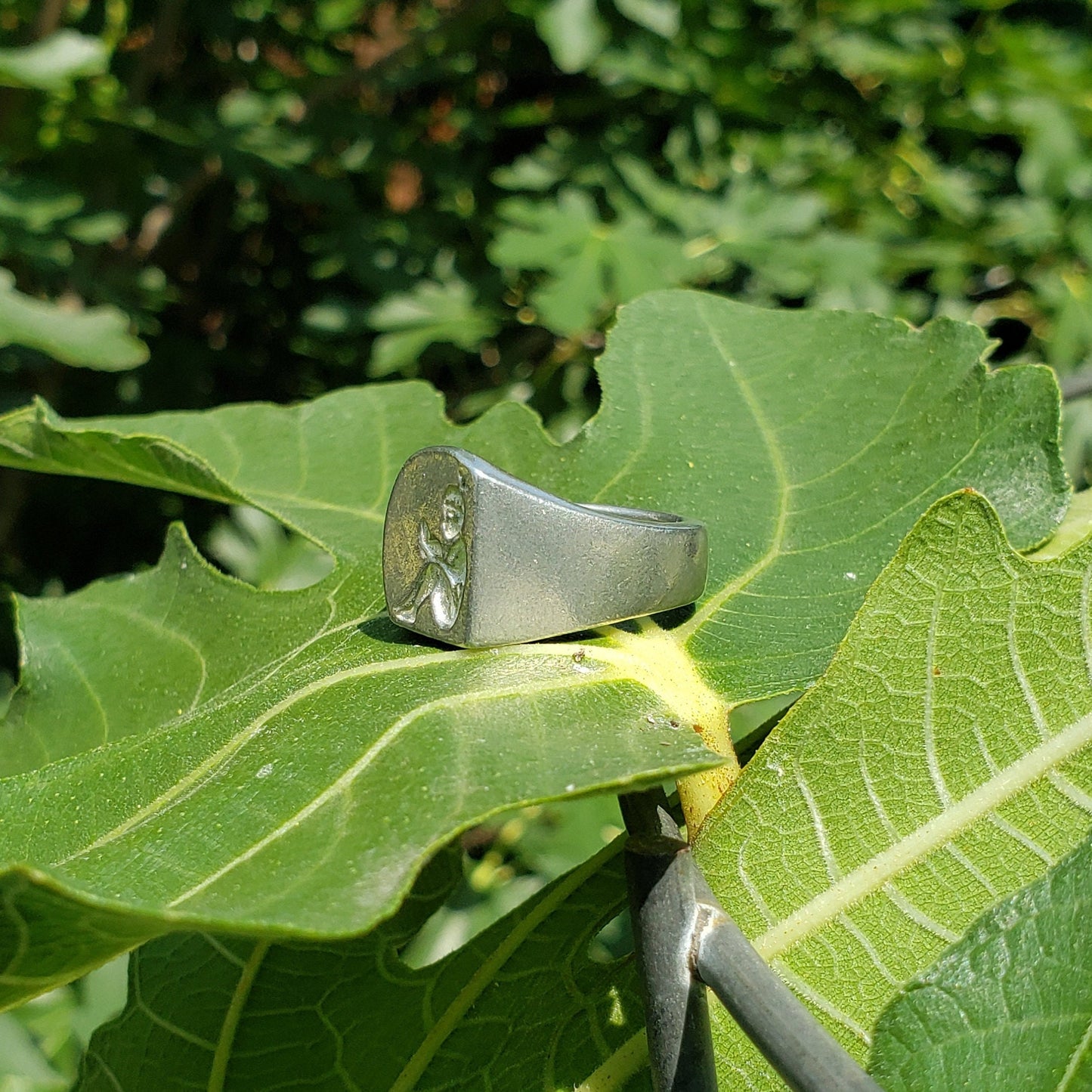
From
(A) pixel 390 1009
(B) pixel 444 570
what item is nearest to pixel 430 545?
(B) pixel 444 570

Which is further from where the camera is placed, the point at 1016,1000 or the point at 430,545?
the point at 430,545

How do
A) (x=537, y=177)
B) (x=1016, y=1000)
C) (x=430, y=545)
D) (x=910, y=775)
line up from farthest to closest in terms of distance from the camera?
(x=537, y=177)
(x=430, y=545)
(x=910, y=775)
(x=1016, y=1000)

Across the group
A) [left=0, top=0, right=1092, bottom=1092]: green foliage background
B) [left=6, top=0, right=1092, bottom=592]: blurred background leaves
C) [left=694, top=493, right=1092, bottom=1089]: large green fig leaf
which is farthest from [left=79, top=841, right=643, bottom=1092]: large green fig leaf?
[left=6, top=0, right=1092, bottom=592]: blurred background leaves

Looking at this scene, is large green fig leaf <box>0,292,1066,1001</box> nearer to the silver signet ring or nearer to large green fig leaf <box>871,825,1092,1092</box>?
the silver signet ring

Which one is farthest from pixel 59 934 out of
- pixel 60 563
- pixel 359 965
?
pixel 60 563

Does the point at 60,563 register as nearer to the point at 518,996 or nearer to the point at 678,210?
the point at 678,210

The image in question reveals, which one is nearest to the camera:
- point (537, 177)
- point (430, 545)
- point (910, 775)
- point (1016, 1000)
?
point (1016, 1000)

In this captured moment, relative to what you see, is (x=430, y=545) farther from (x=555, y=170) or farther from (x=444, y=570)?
(x=555, y=170)
